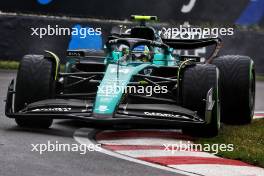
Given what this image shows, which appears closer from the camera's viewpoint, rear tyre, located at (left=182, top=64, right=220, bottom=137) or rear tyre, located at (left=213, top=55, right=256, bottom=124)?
rear tyre, located at (left=182, top=64, right=220, bottom=137)

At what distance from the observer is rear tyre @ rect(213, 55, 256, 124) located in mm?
Result: 11172

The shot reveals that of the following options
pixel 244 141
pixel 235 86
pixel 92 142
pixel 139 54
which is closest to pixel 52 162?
pixel 92 142

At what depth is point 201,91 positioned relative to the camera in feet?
32.0

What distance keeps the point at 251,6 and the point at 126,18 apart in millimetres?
3263

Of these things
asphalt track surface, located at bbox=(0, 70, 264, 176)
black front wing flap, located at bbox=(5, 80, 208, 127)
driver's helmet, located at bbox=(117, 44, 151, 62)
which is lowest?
asphalt track surface, located at bbox=(0, 70, 264, 176)

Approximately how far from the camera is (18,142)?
353 inches

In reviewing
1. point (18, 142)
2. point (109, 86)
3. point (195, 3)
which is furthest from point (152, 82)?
point (195, 3)

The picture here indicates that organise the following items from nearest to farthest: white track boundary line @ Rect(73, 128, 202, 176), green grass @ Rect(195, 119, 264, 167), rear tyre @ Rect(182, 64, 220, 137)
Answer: white track boundary line @ Rect(73, 128, 202, 176)
green grass @ Rect(195, 119, 264, 167)
rear tyre @ Rect(182, 64, 220, 137)

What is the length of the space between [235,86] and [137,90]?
65.0 inches

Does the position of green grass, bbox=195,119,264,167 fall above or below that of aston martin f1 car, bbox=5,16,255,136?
below

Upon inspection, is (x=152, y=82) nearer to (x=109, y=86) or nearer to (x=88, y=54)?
(x=109, y=86)

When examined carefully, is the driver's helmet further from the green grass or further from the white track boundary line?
the green grass

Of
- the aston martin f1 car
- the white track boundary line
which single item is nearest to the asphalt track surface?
the white track boundary line

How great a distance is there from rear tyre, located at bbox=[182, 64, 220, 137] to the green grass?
0.74ft
